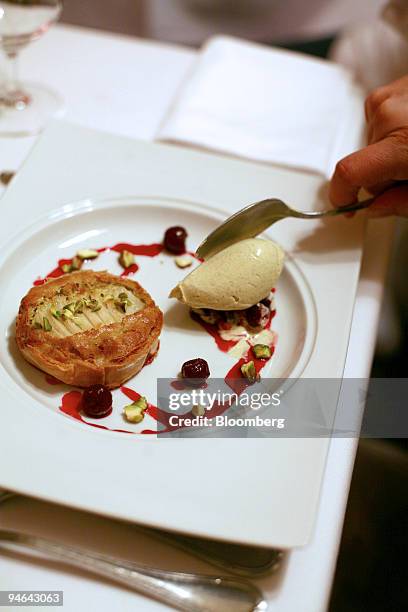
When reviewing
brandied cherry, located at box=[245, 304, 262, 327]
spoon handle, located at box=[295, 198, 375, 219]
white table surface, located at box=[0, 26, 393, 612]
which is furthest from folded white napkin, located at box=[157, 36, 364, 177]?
brandied cherry, located at box=[245, 304, 262, 327]

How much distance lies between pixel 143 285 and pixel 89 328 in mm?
200

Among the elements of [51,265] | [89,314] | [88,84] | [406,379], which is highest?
[88,84]

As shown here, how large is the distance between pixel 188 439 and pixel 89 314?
288 mm

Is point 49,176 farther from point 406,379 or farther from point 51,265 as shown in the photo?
point 406,379

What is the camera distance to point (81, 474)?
85 cm

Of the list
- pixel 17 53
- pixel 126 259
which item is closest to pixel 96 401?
pixel 126 259

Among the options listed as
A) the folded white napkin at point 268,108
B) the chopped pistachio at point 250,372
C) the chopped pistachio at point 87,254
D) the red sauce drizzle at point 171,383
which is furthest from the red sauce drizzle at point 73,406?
the folded white napkin at point 268,108

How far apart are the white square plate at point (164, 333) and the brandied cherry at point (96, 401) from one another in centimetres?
2

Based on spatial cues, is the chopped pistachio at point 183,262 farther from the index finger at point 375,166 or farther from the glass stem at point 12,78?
the glass stem at point 12,78

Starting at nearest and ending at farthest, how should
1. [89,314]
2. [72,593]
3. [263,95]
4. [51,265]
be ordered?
[72,593] < [89,314] < [51,265] < [263,95]

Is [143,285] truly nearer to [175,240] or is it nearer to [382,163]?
[175,240]

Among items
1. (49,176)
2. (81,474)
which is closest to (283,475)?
(81,474)

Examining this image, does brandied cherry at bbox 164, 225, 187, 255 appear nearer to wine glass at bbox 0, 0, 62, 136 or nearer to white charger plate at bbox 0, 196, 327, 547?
white charger plate at bbox 0, 196, 327, 547

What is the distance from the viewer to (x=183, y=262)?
1259 millimetres
